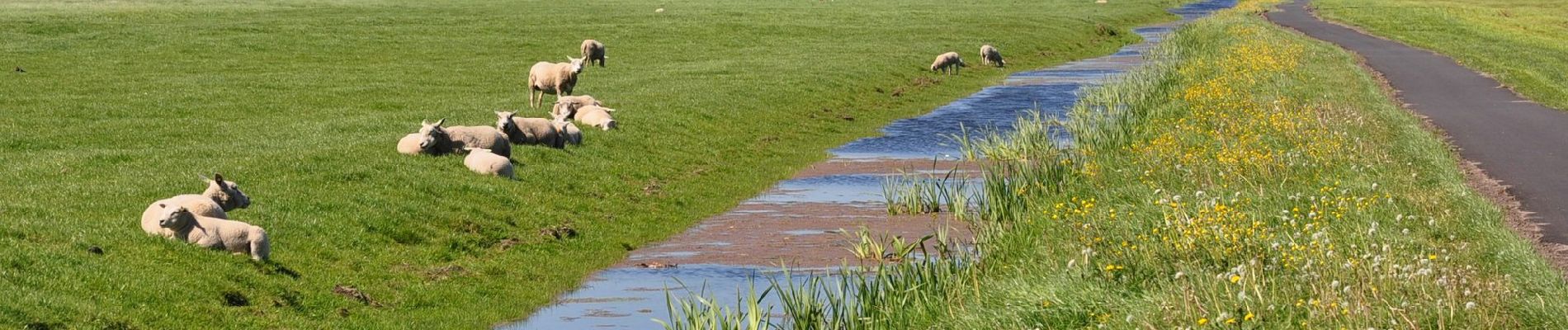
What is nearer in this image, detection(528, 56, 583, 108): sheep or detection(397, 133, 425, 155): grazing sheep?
detection(397, 133, 425, 155): grazing sheep

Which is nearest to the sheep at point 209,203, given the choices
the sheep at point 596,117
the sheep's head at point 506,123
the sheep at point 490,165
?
the sheep at point 490,165

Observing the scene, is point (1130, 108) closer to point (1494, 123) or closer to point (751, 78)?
point (1494, 123)

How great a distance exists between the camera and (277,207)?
1955 centimetres

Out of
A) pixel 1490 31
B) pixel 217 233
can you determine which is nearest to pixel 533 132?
pixel 217 233

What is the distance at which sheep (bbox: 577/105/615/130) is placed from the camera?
3081cm

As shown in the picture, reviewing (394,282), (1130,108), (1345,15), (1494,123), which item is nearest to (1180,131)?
(1130,108)

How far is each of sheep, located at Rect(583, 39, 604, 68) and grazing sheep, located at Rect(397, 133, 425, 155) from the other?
23526mm

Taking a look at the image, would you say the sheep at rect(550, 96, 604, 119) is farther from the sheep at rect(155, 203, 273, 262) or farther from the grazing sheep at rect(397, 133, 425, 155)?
the sheep at rect(155, 203, 273, 262)

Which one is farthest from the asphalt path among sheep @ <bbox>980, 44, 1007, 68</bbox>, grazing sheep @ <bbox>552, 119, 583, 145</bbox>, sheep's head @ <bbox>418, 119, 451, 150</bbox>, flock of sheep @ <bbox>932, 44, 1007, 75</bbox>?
sheep's head @ <bbox>418, 119, 451, 150</bbox>

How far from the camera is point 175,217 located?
16469mm

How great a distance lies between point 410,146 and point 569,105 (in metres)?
6.33

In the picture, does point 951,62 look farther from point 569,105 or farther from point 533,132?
point 533,132

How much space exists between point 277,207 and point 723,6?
73987mm

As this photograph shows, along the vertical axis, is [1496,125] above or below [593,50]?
above
